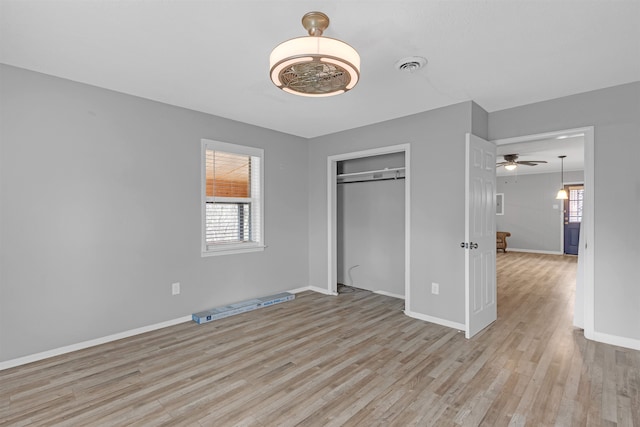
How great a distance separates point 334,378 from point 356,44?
2.53 meters

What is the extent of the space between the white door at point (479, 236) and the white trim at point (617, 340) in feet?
3.06

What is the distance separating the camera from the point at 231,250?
4188 millimetres

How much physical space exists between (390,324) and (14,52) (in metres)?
4.22

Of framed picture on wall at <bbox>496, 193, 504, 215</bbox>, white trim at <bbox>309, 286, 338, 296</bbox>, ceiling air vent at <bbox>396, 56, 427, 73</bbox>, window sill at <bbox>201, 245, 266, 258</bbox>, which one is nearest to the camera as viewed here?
ceiling air vent at <bbox>396, 56, 427, 73</bbox>

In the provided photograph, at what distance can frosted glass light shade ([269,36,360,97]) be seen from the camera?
68.5 inches

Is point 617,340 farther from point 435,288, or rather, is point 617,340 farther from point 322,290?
point 322,290

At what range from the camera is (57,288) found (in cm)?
287

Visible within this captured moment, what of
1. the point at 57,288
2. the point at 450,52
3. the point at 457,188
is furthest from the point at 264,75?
the point at 57,288

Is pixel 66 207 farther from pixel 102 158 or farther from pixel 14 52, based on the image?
pixel 14 52

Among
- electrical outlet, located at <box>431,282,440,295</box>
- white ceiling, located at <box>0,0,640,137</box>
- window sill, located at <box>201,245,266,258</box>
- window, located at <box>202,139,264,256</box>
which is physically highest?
white ceiling, located at <box>0,0,640,137</box>

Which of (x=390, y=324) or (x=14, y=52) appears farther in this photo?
(x=390, y=324)

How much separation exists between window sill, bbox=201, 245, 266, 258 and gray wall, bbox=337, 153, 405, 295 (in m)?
1.61

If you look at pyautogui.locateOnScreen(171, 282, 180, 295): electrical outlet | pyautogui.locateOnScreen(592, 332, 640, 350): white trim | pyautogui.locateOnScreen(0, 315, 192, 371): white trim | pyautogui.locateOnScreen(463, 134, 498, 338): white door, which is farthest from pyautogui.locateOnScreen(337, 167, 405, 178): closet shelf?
pyautogui.locateOnScreen(0, 315, 192, 371): white trim

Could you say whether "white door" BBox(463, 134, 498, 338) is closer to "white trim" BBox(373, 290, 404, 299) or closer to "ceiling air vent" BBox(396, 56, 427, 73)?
"ceiling air vent" BBox(396, 56, 427, 73)
